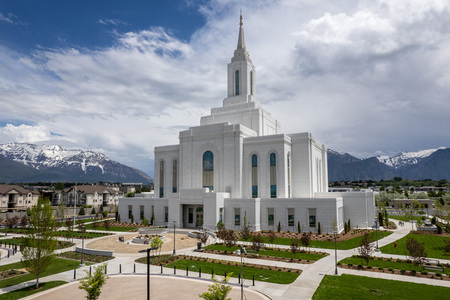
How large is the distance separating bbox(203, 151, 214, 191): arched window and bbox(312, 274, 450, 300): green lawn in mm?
35083

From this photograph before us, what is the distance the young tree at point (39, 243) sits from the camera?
2323cm

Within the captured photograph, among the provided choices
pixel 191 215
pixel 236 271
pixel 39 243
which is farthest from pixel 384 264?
pixel 191 215

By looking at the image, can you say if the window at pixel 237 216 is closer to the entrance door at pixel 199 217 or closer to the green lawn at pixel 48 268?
the entrance door at pixel 199 217

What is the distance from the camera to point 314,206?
46.4 meters

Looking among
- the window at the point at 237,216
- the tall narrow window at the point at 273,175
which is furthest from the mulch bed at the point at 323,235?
the tall narrow window at the point at 273,175

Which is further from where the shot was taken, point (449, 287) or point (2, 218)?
point (2, 218)

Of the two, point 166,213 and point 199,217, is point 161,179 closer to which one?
point 166,213

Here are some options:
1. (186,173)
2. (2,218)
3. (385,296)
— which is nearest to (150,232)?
(186,173)

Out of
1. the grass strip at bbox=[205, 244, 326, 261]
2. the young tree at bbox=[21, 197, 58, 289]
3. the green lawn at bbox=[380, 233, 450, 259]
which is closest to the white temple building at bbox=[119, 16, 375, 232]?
the green lawn at bbox=[380, 233, 450, 259]

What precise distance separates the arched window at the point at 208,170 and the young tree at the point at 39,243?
110ft

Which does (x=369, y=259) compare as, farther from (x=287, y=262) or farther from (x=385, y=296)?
(x=385, y=296)

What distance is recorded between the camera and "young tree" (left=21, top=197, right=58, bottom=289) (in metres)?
23.2

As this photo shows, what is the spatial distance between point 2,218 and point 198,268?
6609cm

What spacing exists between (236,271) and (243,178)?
29.6 meters
